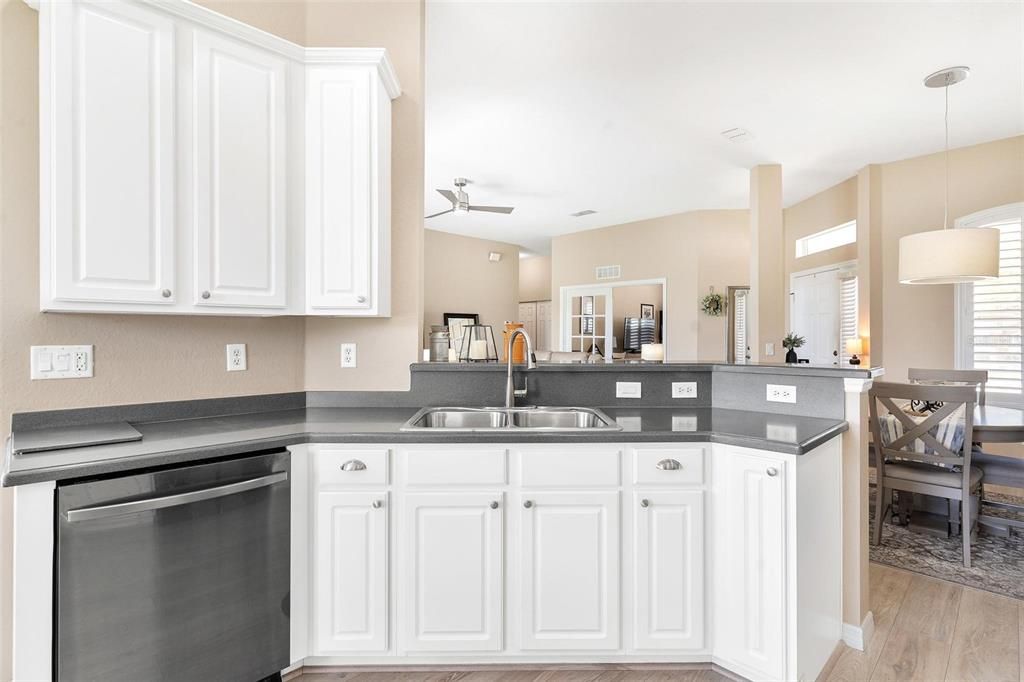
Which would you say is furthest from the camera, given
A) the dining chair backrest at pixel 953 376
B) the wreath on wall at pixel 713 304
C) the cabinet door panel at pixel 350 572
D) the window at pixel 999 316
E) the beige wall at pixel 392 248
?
the wreath on wall at pixel 713 304

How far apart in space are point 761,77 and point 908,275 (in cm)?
169

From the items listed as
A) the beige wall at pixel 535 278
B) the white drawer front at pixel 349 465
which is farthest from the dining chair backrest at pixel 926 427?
the beige wall at pixel 535 278

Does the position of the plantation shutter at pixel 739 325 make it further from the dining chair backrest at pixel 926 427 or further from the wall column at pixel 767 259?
the dining chair backrest at pixel 926 427

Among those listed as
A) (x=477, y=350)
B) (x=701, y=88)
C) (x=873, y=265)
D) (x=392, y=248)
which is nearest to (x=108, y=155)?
(x=392, y=248)

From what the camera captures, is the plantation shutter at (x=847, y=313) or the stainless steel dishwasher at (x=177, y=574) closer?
the stainless steel dishwasher at (x=177, y=574)

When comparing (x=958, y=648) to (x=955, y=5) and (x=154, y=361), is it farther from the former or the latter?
(x=154, y=361)

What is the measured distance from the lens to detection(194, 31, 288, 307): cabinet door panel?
5.98ft

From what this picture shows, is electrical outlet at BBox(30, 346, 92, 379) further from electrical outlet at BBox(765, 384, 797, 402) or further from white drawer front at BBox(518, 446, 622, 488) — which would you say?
electrical outlet at BBox(765, 384, 797, 402)

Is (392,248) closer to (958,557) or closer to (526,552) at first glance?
(526,552)

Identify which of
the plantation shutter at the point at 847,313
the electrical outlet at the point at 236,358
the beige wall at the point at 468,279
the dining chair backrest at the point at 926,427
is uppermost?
the beige wall at the point at 468,279

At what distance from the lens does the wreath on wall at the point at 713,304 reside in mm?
6766

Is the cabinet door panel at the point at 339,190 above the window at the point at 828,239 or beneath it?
beneath

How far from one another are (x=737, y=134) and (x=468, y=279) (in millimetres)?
5116

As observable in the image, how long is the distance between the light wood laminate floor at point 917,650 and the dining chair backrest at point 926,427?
2.27ft
